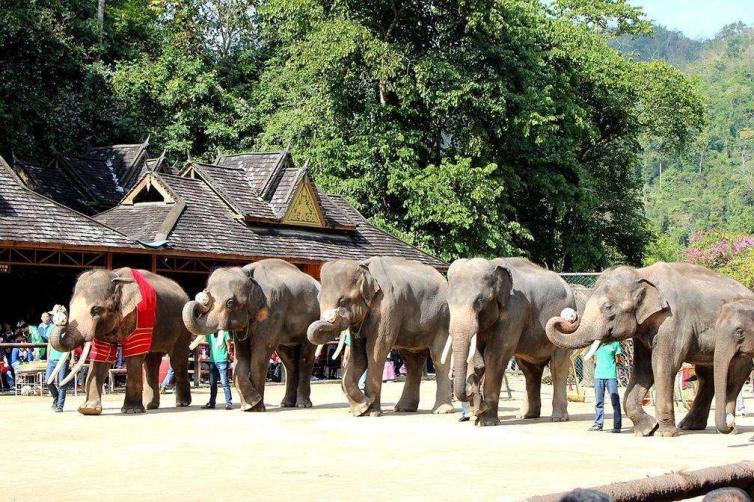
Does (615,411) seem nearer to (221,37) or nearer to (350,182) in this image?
(350,182)

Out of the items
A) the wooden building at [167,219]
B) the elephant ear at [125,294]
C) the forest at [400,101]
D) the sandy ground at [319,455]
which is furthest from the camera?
the forest at [400,101]

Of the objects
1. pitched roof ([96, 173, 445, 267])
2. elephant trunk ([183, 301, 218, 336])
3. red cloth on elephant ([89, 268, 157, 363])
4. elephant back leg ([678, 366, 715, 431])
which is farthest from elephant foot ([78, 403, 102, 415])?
pitched roof ([96, 173, 445, 267])

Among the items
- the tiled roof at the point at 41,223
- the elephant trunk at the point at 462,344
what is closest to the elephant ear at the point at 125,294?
the elephant trunk at the point at 462,344

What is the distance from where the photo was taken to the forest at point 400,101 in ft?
131

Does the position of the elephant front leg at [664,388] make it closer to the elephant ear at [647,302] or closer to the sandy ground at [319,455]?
the sandy ground at [319,455]

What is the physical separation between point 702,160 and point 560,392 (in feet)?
343

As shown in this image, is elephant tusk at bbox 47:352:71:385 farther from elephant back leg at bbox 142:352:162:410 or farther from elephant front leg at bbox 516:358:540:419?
elephant front leg at bbox 516:358:540:419

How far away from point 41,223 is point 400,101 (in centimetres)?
1749

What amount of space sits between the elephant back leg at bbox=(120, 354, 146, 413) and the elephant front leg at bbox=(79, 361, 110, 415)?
1.40ft

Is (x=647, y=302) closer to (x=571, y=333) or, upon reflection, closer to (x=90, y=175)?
(x=571, y=333)

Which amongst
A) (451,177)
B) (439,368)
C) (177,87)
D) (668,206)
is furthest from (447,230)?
(668,206)

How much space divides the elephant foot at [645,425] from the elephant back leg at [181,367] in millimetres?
8376

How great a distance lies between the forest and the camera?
39.9m

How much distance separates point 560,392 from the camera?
18.4 metres
